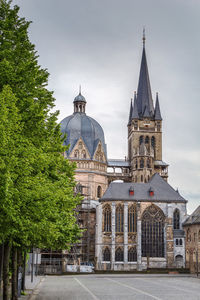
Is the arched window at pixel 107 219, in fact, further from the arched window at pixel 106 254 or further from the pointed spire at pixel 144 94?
the pointed spire at pixel 144 94

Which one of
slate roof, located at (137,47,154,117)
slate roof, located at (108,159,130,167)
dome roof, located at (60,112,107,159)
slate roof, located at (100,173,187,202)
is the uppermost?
slate roof, located at (137,47,154,117)

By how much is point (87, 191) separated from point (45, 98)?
6555 centimetres

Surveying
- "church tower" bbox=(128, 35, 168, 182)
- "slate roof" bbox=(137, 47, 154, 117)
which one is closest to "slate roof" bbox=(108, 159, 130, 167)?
"church tower" bbox=(128, 35, 168, 182)

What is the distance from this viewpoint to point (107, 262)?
71.1 m

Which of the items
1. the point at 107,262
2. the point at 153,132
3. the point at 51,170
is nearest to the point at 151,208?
the point at 107,262

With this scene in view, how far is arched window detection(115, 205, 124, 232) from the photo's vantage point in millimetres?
73438

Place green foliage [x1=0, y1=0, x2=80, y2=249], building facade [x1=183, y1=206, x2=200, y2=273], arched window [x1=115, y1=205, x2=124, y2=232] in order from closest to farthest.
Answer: green foliage [x1=0, y1=0, x2=80, y2=249]
building facade [x1=183, y1=206, x2=200, y2=273]
arched window [x1=115, y1=205, x2=124, y2=232]

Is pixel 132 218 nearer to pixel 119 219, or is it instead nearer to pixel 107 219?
pixel 119 219

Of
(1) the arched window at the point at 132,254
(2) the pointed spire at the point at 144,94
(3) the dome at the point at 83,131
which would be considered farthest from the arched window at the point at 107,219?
(2) the pointed spire at the point at 144,94

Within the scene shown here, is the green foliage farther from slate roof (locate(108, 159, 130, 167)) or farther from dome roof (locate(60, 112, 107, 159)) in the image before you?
slate roof (locate(108, 159, 130, 167))

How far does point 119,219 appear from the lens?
7381cm

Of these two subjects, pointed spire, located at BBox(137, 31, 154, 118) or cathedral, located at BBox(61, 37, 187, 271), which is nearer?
cathedral, located at BBox(61, 37, 187, 271)

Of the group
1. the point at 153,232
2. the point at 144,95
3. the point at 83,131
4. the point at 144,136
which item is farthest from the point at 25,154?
the point at 144,95

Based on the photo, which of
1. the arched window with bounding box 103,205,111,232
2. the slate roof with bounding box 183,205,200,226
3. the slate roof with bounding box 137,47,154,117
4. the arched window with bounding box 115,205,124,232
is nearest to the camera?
the slate roof with bounding box 183,205,200,226
